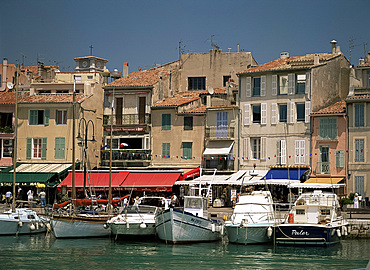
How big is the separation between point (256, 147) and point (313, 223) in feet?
54.3

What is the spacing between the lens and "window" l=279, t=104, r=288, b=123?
50.9 m

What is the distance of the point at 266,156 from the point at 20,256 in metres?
23.9

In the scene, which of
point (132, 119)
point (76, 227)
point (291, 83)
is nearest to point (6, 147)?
point (132, 119)

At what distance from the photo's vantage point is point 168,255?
3219cm

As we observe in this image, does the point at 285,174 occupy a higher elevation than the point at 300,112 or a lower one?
lower

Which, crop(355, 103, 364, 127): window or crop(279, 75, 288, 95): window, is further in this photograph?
crop(279, 75, 288, 95): window

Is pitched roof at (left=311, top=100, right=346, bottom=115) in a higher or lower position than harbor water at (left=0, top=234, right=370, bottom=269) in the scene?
higher

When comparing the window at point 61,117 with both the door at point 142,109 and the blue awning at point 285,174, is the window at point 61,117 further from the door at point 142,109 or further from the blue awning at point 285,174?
the blue awning at point 285,174

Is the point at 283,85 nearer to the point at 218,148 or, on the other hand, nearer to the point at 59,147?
the point at 218,148

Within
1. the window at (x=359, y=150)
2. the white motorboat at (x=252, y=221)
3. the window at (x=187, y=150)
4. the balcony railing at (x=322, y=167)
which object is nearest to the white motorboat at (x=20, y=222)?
the white motorboat at (x=252, y=221)

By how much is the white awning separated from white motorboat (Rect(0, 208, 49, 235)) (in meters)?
15.2

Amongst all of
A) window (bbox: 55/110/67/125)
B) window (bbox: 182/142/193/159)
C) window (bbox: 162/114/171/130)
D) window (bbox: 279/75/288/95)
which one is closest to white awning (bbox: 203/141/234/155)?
window (bbox: 182/142/193/159)

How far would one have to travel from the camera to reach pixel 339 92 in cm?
5316

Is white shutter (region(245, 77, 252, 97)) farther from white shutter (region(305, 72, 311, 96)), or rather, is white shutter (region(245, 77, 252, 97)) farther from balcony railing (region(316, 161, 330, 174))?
balcony railing (region(316, 161, 330, 174))
